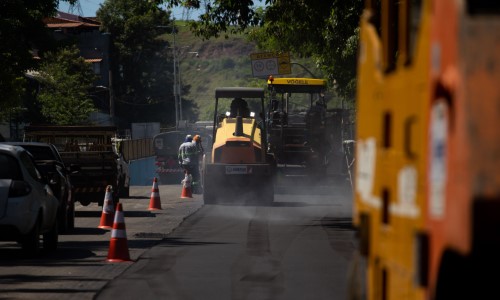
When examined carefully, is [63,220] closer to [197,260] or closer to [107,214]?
[107,214]

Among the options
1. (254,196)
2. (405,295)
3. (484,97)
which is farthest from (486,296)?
(254,196)

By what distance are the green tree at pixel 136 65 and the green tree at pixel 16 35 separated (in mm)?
85361

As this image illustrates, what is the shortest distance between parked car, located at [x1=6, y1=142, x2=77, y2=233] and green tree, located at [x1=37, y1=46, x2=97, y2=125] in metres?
59.4

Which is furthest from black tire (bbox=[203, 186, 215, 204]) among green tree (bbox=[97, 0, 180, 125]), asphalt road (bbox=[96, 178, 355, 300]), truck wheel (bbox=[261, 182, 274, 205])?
green tree (bbox=[97, 0, 180, 125])

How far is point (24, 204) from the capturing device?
15570 millimetres

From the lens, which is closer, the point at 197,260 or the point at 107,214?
the point at 197,260

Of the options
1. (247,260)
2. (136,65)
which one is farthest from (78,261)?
(136,65)

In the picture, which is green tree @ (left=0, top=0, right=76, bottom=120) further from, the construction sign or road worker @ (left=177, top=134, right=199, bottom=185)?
the construction sign

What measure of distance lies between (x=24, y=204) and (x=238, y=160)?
15082mm

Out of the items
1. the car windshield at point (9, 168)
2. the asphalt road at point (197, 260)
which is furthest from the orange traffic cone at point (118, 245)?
the car windshield at point (9, 168)

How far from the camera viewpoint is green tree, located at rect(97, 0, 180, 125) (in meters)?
124

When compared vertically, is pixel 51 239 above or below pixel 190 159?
above

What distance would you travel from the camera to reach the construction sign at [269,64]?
206 feet

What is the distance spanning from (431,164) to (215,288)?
26.6ft
